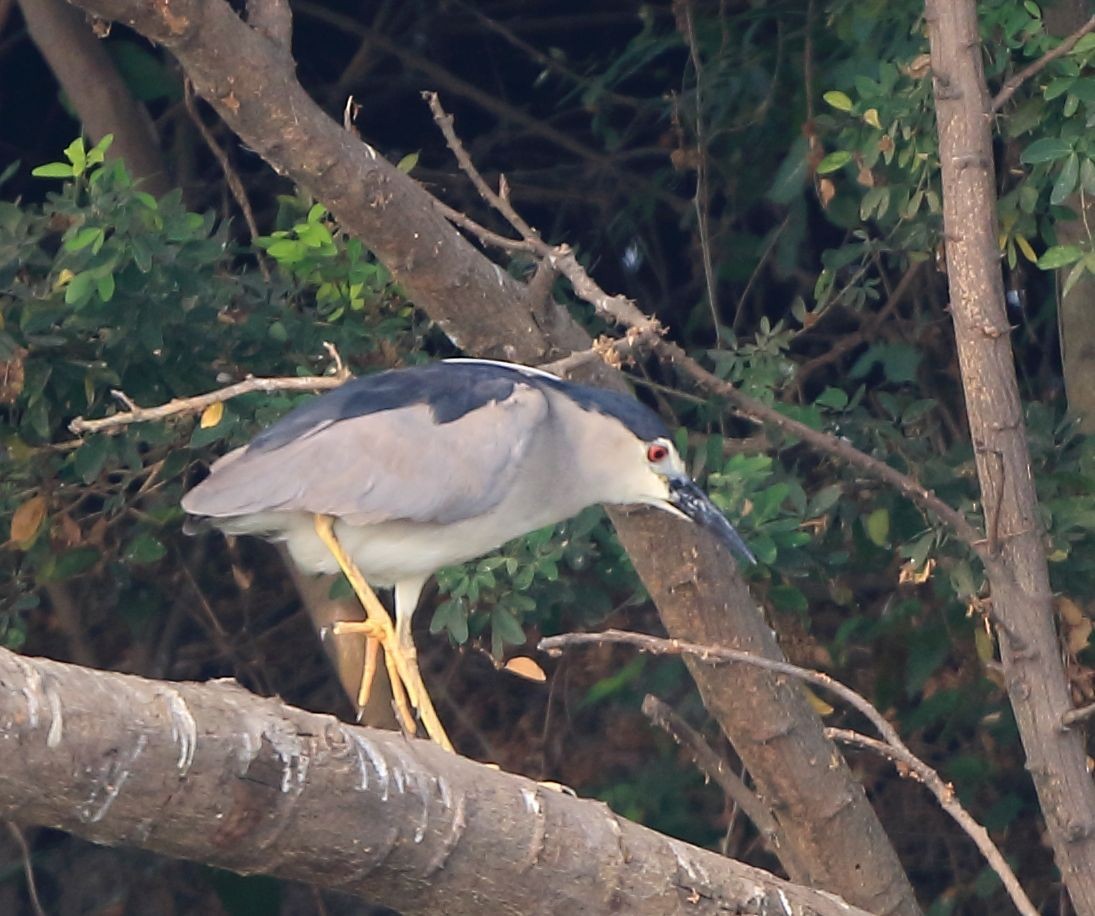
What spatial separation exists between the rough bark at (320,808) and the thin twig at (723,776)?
804mm

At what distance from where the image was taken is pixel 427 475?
9.37 feet

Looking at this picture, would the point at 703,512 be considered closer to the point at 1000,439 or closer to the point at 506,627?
the point at 506,627

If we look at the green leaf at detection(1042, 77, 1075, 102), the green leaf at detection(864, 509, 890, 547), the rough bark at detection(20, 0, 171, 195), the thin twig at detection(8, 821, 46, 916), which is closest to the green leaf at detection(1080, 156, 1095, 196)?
the green leaf at detection(1042, 77, 1075, 102)

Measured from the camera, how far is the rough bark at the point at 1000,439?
2.48 metres

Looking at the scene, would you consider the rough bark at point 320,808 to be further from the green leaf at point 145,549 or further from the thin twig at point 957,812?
the green leaf at point 145,549

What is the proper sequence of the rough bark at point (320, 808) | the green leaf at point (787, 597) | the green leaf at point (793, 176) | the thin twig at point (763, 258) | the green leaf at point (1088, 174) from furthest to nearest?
the thin twig at point (763, 258), the green leaf at point (793, 176), the green leaf at point (787, 597), the green leaf at point (1088, 174), the rough bark at point (320, 808)

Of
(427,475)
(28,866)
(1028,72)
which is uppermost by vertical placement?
(1028,72)

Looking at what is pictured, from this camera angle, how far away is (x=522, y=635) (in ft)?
9.70

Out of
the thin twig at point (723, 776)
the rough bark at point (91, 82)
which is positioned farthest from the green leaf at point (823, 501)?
the rough bark at point (91, 82)

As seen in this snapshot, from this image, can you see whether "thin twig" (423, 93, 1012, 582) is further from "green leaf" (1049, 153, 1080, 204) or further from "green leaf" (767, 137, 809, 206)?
"green leaf" (767, 137, 809, 206)

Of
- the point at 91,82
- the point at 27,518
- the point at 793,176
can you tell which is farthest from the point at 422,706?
the point at 91,82

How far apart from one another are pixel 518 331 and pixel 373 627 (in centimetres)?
52

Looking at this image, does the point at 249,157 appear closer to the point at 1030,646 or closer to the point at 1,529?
the point at 1,529

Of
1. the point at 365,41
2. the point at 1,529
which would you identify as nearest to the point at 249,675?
the point at 1,529
